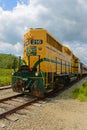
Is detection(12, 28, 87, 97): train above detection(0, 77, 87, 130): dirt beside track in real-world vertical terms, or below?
above

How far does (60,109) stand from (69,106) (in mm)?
875

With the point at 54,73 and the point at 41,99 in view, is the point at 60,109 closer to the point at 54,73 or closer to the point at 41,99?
the point at 41,99

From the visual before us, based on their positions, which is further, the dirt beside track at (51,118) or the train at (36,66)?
the train at (36,66)

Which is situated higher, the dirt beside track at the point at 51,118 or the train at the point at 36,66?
the train at the point at 36,66

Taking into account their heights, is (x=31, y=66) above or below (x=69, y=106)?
above

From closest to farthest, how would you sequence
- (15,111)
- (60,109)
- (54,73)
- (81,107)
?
(15,111), (60,109), (81,107), (54,73)

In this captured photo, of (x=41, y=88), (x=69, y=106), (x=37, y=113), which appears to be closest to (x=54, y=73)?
(x=41, y=88)

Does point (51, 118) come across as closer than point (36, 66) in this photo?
Yes

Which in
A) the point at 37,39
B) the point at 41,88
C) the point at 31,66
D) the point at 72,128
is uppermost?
the point at 37,39

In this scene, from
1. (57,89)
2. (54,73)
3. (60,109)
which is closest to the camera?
(60,109)

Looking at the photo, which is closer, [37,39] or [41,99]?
[41,99]

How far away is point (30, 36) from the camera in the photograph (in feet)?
42.5

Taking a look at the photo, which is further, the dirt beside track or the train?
the train

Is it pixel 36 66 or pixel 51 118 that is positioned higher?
pixel 36 66
